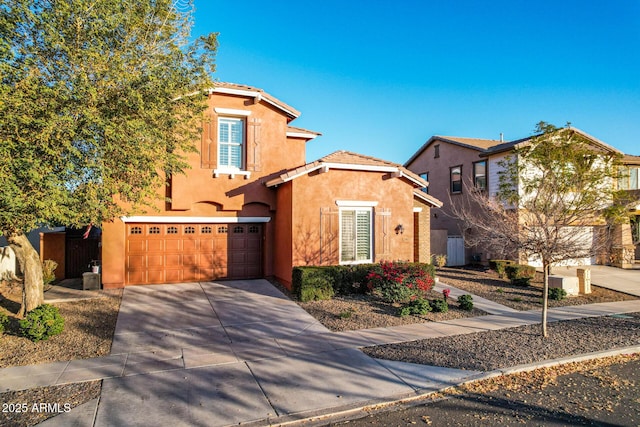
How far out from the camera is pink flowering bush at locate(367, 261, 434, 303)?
10.9 m

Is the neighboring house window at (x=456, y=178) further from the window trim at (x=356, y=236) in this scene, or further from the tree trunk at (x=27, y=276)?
the tree trunk at (x=27, y=276)

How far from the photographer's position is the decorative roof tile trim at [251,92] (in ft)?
44.2

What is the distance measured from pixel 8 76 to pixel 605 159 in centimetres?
1601

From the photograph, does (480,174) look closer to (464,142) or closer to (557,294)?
(464,142)

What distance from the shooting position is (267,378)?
6059 millimetres

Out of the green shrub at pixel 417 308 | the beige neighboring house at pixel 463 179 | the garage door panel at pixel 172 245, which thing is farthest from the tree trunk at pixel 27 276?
the beige neighboring house at pixel 463 179

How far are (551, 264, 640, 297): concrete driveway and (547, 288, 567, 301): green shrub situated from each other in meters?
3.36

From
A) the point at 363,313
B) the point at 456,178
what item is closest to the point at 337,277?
the point at 363,313

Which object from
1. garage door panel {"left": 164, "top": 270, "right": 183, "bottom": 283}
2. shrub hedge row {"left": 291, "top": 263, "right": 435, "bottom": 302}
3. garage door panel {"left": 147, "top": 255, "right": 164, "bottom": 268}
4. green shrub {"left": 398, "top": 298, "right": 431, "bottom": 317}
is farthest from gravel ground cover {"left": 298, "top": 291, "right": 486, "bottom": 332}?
garage door panel {"left": 147, "top": 255, "right": 164, "bottom": 268}

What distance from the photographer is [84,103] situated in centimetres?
753

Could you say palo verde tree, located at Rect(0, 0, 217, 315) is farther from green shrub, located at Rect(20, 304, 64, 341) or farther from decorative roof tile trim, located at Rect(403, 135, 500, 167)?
decorative roof tile trim, located at Rect(403, 135, 500, 167)

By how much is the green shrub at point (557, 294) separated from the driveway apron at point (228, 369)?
28.7 feet

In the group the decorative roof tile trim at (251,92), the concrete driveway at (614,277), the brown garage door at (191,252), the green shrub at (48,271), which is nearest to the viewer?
the green shrub at (48,271)

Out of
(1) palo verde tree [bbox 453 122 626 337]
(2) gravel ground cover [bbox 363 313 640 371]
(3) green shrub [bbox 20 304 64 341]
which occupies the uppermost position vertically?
(1) palo verde tree [bbox 453 122 626 337]
